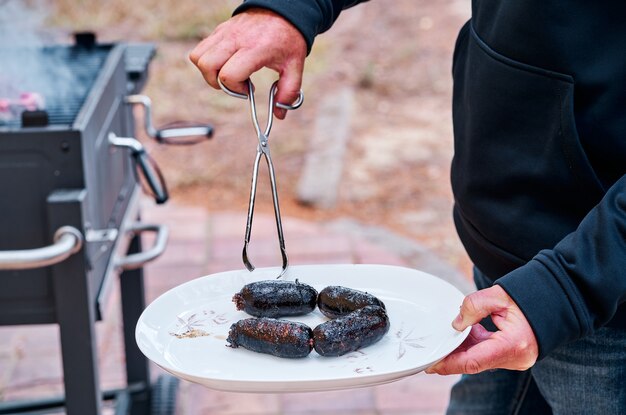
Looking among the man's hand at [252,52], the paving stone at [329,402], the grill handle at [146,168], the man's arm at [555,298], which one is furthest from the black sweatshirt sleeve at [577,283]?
the paving stone at [329,402]

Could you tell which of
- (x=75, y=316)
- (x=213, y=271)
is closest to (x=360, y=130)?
(x=213, y=271)

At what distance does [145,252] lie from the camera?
87.0 inches

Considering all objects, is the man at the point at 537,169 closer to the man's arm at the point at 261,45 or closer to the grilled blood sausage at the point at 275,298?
the man's arm at the point at 261,45

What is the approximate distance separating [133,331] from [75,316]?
838 mm

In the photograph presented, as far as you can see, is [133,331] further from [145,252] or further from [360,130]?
[360,130]

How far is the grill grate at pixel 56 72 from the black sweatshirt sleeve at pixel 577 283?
1.31 meters

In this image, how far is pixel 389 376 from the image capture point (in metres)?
1.26

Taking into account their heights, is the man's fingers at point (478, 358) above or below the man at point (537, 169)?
Result: below

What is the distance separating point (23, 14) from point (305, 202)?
1957mm

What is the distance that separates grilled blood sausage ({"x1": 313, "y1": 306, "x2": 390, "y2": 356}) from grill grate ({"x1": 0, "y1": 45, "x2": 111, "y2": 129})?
1096mm

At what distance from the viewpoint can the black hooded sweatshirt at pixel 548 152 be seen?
1.30 meters

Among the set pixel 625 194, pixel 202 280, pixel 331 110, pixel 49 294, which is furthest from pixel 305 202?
pixel 625 194

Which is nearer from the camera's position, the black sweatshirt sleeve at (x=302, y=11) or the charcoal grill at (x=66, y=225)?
the black sweatshirt sleeve at (x=302, y=11)

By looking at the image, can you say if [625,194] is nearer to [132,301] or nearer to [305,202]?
[132,301]
